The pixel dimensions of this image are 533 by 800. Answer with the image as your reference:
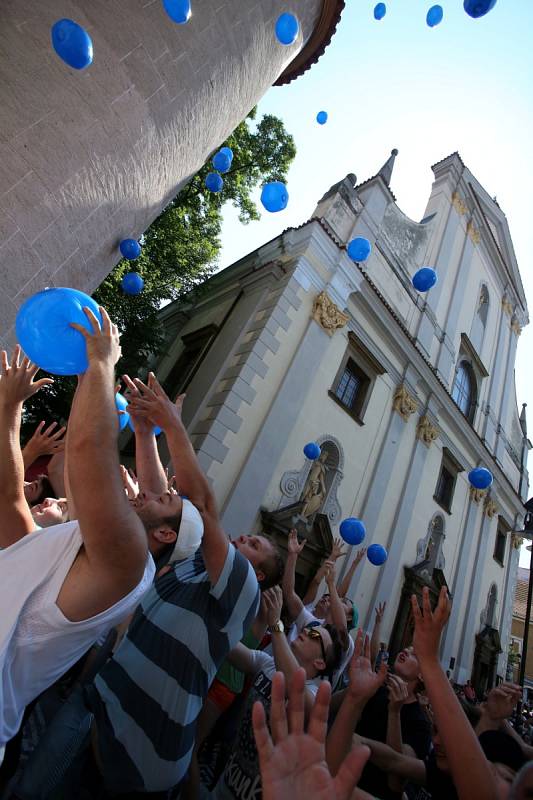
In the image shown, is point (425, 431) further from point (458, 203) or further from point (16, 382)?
point (16, 382)

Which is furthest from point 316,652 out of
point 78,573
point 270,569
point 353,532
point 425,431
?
point 425,431

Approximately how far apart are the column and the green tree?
37.4ft

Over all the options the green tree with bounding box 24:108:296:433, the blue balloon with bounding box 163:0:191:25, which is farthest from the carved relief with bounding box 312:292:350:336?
the blue balloon with bounding box 163:0:191:25

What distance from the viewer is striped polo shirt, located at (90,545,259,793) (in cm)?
163

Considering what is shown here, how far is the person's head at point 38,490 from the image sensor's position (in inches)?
117

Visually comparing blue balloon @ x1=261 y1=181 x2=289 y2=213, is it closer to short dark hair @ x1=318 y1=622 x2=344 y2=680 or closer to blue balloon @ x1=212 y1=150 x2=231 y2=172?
blue balloon @ x1=212 y1=150 x2=231 y2=172

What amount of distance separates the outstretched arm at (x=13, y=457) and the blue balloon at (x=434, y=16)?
17.0ft

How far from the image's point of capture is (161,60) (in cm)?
375

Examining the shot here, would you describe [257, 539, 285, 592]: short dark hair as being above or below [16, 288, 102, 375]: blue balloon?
below

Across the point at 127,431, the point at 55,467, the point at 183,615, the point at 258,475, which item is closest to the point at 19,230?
the point at 55,467

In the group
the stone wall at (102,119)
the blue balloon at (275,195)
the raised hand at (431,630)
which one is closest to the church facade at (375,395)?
the blue balloon at (275,195)

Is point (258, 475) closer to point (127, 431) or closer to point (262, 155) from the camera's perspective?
point (127, 431)

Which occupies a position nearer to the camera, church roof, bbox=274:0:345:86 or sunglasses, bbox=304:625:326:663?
sunglasses, bbox=304:625:326:663

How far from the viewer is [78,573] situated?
1.16 meters
